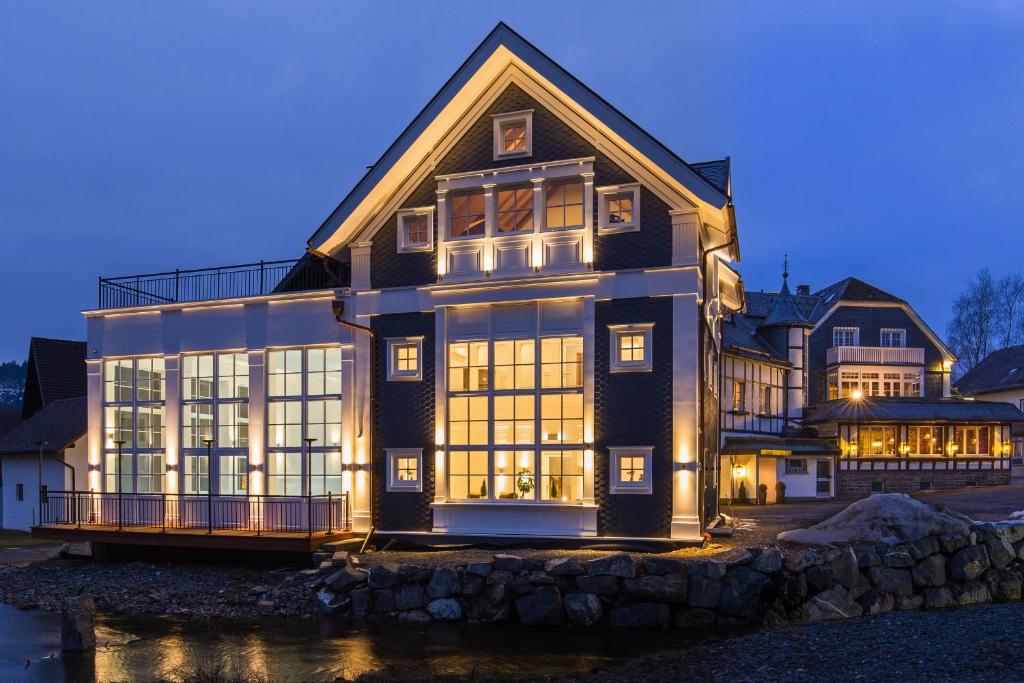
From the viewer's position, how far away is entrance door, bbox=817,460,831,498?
3350 cm

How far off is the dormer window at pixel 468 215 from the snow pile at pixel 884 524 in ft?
30.9

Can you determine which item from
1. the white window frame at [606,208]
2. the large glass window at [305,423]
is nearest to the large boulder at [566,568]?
the large glass window at [305,423]

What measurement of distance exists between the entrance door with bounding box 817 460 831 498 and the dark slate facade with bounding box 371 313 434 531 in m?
19.7

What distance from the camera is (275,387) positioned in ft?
70.8

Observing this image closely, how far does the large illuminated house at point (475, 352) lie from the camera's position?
18.1m

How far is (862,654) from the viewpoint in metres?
11.2

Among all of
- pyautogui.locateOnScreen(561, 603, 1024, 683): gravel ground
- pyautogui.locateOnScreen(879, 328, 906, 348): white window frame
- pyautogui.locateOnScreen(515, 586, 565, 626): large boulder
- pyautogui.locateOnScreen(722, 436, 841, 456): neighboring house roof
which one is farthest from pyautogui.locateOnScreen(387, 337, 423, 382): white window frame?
pyautogui.locateOnScreen(879, 328, 906, 348): white window frame

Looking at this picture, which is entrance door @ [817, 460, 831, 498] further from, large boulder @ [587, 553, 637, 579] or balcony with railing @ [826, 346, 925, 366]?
large boulder @ [587, 553, 637, 579]

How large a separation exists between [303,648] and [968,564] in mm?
12255

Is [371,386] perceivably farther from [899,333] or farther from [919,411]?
[899,333]

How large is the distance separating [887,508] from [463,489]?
892 cm

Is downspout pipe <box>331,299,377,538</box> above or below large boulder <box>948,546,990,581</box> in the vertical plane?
above

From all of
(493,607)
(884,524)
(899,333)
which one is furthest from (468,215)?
(899,333)

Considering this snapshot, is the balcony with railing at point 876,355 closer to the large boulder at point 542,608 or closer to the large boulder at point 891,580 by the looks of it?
the large boulder at point 891,580
